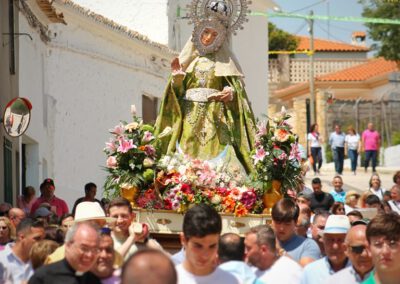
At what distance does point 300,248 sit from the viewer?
978cm

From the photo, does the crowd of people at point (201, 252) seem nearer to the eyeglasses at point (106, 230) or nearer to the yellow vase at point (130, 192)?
the eyeglasses at point (106, 230)

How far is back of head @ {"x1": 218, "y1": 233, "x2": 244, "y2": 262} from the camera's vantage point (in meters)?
8.44

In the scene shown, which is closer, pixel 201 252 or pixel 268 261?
pixel 201 252

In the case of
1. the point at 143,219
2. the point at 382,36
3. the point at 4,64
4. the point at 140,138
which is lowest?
the point at 143,219

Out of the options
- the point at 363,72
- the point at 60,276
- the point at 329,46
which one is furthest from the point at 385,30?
the point at 60,276

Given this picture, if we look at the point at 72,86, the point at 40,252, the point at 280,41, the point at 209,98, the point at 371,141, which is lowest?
the point at 40,252

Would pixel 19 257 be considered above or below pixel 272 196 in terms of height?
below

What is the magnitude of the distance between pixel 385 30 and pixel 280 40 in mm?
18293

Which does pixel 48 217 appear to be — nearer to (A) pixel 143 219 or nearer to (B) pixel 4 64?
(A) pixel 143 219

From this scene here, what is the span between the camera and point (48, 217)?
12609 mm

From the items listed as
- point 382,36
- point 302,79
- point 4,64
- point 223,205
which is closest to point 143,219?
point 223,205

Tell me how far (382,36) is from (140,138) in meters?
31.3

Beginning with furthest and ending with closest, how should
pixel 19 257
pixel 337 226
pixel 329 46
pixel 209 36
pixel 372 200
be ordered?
pixel 329 46 → pixel 372 200 → pixel 209 36 → pixel 19 257 → pixel 337 226

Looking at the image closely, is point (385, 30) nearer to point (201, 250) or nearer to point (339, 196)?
point (339, 196)
